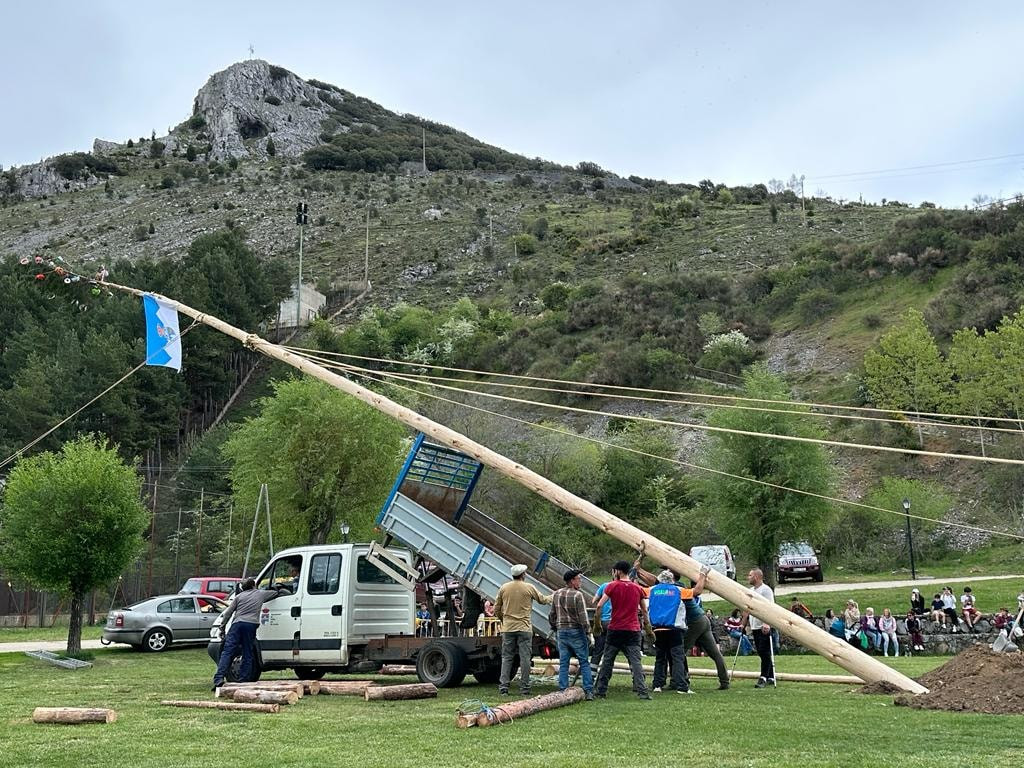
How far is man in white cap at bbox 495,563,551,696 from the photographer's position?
11359mm

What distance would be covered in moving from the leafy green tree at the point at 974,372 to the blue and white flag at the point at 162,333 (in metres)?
32.3

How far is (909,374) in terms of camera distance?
41.8 m

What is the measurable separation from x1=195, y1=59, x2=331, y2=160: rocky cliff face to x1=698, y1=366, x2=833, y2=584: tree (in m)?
135

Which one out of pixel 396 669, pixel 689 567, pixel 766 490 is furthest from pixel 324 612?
pixel 766 490

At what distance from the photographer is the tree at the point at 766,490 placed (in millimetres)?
29641

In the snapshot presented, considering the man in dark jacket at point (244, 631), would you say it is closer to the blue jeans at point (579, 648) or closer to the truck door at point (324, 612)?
the truck door at point (324, 612)

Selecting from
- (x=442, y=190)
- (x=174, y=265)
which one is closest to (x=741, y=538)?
(x=174, y=265)

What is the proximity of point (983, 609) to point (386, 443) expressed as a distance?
1889cm

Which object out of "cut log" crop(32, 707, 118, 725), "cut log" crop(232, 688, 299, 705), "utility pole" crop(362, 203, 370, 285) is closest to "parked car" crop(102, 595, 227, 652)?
"cut log" crop(232, 688, 299, 705)

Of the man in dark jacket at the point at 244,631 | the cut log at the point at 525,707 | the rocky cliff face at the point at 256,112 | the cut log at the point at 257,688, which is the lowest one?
the cut log at the point at 525,707

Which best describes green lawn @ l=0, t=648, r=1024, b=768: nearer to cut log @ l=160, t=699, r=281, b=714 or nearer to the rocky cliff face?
cut log @ l=160, t=699, r=281, b=714

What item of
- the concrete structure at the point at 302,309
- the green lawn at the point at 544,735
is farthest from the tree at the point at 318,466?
the concrete structure at the point at 302,309

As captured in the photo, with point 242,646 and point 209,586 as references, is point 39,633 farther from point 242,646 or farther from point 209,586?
point 242,646

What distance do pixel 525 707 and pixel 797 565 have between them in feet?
89.8
